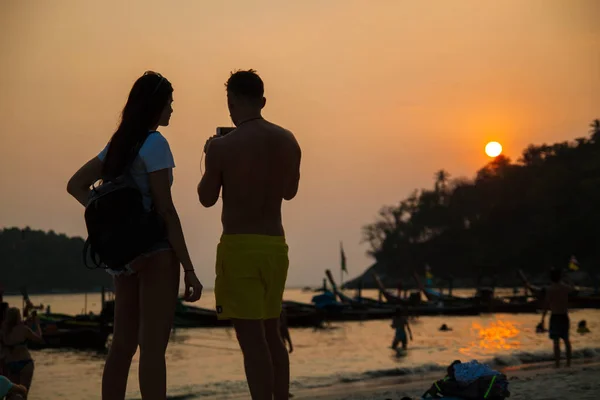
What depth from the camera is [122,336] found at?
4742 millimetres

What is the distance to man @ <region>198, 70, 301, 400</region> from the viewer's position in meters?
5.01

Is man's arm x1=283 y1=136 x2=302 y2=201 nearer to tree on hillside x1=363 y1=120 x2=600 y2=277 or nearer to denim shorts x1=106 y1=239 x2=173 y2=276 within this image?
denim shorts x1=106 y1=239 x2=173 y2=276

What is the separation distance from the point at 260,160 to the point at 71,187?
1.08m

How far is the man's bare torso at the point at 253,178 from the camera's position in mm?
5047

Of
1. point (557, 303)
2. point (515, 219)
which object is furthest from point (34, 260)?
point (557, 303)

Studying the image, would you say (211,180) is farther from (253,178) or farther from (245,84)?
(245,84)

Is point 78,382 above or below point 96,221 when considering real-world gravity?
below

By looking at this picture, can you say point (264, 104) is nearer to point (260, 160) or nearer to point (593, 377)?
point (260, 160)

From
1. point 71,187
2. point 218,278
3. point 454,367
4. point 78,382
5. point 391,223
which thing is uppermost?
point 391,223

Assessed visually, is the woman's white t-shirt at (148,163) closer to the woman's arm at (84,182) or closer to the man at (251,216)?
the woman's arm at (84,182)

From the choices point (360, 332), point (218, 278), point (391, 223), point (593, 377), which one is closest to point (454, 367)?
point (218, 278)

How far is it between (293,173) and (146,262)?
1098 mm

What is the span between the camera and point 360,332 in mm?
57094

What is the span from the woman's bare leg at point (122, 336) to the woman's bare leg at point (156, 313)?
0.35ft
